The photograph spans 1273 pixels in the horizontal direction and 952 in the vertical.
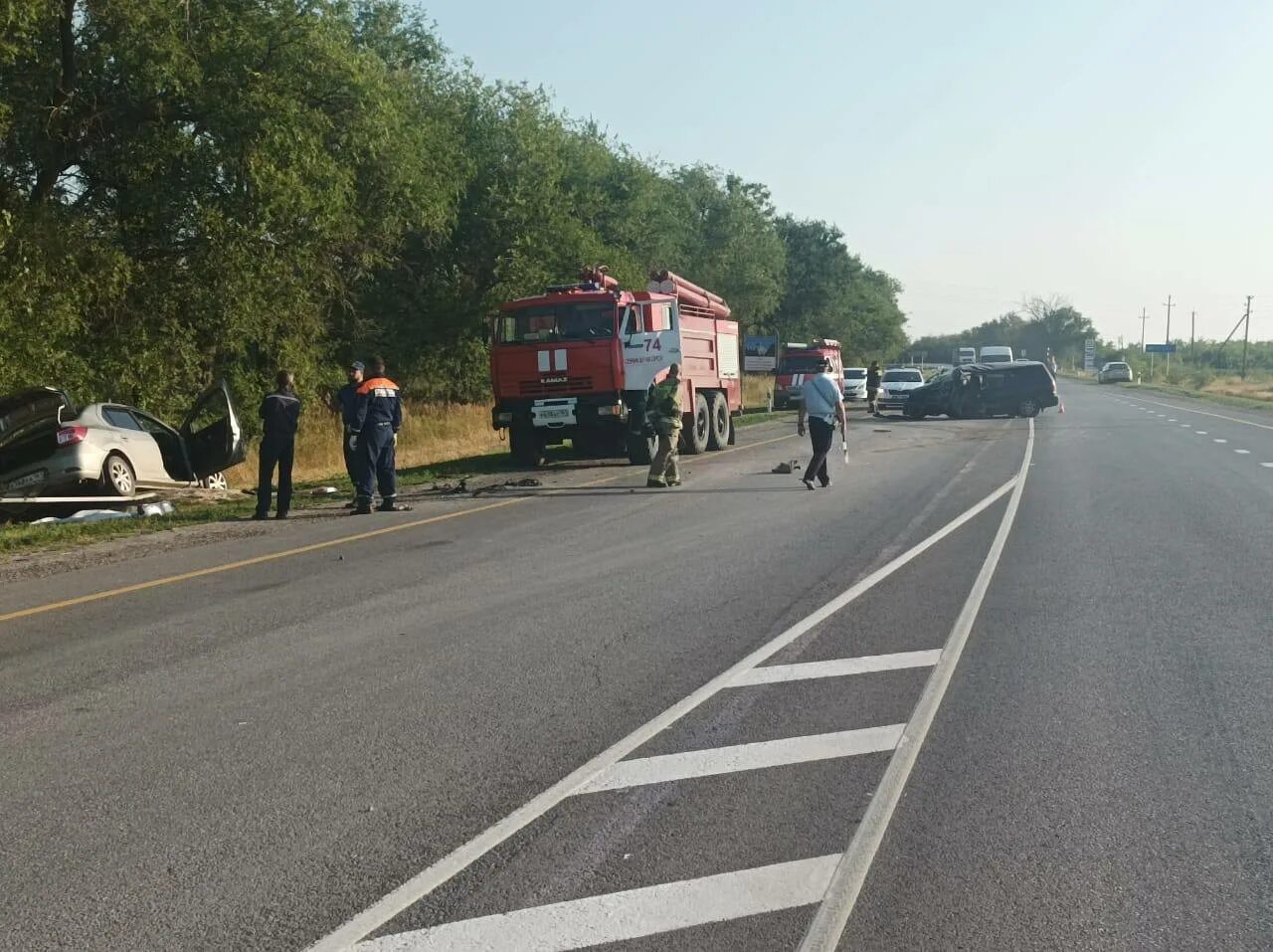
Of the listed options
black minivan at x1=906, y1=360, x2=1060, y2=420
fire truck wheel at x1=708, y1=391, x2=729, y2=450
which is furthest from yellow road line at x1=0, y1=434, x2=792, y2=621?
black minivan at x1=906, y1=360, x2=1060, y2=420

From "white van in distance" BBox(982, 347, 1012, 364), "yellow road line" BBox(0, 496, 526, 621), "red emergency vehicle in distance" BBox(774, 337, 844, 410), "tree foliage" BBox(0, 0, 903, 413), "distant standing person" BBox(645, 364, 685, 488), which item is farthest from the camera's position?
"white van in distance" BBox(982, 347, 1012, 364)

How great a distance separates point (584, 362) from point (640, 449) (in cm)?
195

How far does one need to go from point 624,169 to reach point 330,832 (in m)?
42.3

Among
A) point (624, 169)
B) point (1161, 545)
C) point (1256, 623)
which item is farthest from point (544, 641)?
point (624, 169)

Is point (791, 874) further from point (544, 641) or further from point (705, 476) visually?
point (705, 476)

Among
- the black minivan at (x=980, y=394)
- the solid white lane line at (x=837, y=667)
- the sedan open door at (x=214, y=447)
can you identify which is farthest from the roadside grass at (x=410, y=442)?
the black minivan at (x=980, y=394)

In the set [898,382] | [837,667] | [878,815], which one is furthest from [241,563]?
[898,382]

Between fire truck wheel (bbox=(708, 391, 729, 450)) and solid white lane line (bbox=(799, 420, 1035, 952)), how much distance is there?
690 inches

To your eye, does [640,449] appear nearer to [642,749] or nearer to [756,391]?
[642,749]

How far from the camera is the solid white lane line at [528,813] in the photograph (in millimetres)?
3568

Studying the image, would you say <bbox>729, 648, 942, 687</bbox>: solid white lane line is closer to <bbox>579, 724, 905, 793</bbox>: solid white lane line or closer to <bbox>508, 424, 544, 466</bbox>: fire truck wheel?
<bbox>579, 724, 905, 793</bbox>: solid white lane line

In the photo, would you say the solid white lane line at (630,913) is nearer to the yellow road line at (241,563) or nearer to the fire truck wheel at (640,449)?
the yellow road line at (241,563)

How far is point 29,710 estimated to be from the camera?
5.91 metres

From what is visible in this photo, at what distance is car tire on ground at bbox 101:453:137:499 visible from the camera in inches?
586
